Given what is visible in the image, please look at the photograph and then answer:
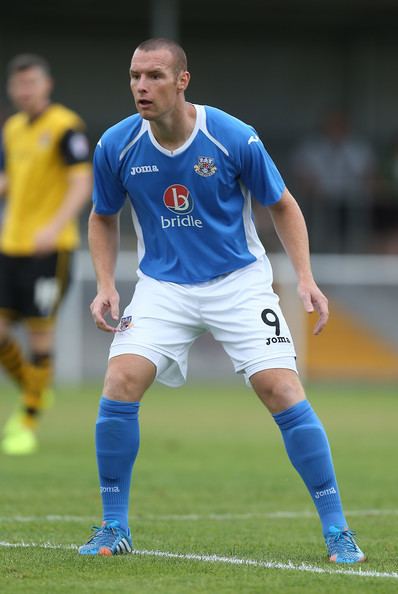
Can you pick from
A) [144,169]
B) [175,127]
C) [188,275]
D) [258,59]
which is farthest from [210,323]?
[258,59]

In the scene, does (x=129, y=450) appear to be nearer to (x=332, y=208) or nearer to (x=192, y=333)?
(x=192, y=333)

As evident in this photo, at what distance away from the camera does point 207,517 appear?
706 centimetres

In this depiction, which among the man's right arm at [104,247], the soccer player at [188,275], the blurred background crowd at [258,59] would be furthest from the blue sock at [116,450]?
the blurred background crowd at [258,59]

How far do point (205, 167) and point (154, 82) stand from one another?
1.40 ft

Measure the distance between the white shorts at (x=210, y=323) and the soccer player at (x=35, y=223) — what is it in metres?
4.42

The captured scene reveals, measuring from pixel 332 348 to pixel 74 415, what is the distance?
23.6ft

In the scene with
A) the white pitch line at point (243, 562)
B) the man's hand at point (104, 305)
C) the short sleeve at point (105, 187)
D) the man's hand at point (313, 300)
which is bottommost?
the white pitch line at point (243, 562)

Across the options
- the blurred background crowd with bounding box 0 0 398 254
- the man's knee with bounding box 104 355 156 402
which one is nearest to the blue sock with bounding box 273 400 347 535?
the man's knee with bounding box 104 355 156 402

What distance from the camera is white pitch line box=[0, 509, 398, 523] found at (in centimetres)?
685

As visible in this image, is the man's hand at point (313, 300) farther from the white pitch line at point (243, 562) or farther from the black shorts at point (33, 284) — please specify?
the black shorts at point (33, 284)

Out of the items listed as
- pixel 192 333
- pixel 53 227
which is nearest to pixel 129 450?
pixel 192 333

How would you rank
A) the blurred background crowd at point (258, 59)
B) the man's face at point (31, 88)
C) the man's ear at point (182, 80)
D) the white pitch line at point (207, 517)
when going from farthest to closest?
the blurred background crowd at point (258, 59) < the man's face at point (31, 88) < the white pitch line at point (207, 517) < the man's ear at point (182, 80)

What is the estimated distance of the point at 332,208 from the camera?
69.8 feet

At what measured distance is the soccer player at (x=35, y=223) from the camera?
10281mm
